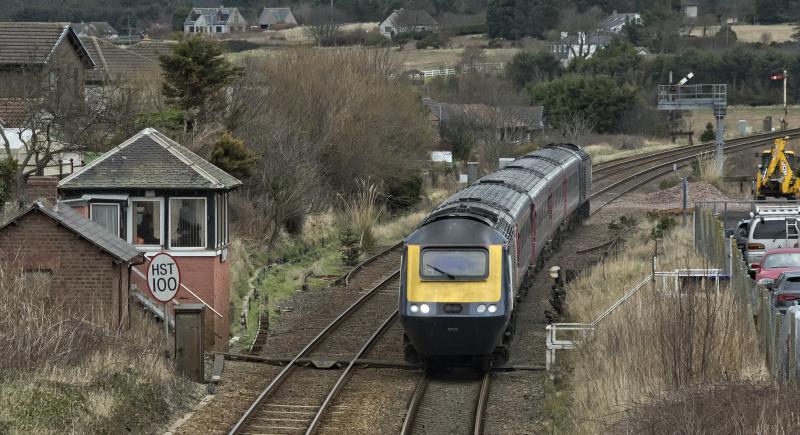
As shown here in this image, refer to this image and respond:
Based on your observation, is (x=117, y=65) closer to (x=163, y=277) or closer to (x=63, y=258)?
(x=63, y=258)

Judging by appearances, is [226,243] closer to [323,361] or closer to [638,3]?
[323,361]

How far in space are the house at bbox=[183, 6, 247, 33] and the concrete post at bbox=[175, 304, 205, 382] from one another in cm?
12907

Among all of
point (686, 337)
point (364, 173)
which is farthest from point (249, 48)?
point (686, 337)

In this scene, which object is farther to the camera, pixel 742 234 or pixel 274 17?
pixel 274 17

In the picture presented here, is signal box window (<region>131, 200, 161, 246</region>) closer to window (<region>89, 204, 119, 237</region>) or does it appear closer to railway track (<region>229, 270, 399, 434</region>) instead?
window (<region>89, 204, 119, 237</region>)

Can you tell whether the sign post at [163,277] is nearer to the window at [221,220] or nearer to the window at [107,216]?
the window at [221,220]

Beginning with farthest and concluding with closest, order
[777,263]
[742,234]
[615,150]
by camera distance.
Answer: [615,150] → [742,234] → [777,263]

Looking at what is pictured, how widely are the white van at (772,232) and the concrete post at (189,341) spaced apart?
559 inches

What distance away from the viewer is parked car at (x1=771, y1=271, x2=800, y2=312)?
20625 millimetres

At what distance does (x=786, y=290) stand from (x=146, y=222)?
10936 millimetres

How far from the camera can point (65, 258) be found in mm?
19078

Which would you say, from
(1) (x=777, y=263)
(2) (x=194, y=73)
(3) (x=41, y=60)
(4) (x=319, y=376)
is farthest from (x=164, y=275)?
(3) (x=41, y=60)

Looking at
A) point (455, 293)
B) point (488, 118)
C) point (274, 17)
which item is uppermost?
point (274, 17)

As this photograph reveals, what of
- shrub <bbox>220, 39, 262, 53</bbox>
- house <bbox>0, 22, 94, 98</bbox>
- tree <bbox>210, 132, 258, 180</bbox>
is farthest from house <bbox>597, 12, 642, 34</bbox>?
tree <bbox>210, 132, 258, 180</bbox>
